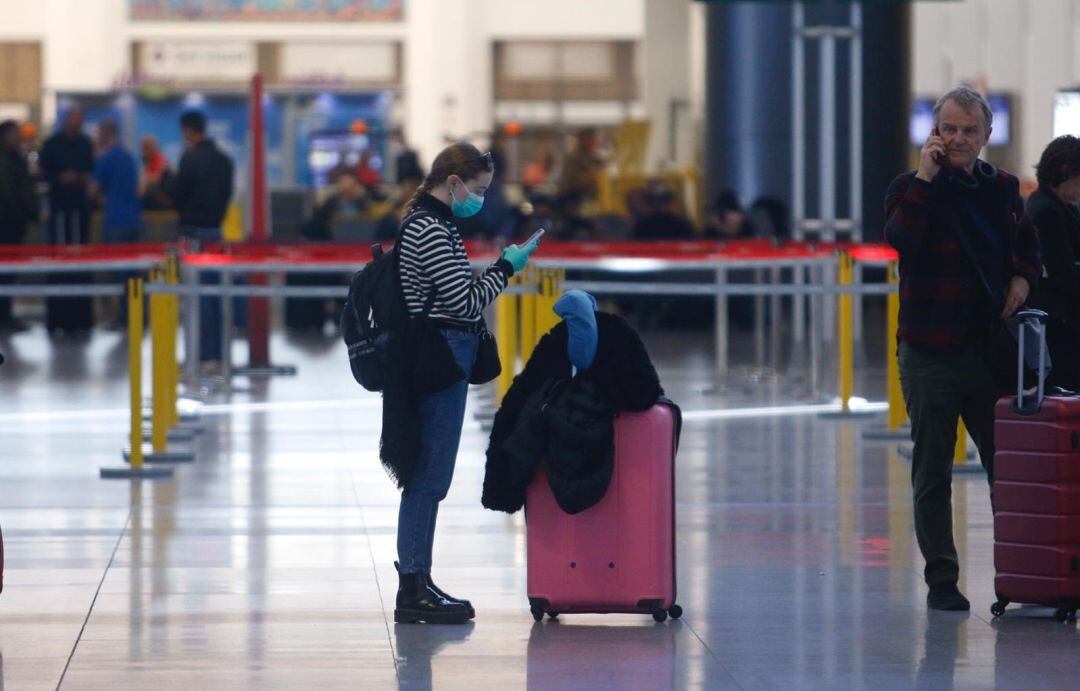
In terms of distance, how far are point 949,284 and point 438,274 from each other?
1.81 m

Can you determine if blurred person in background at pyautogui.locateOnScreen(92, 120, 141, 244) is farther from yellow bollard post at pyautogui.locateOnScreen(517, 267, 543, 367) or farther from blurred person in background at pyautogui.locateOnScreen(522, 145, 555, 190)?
yellow bollard post at pyautogui.locateOnScreen(517, 267, 543, 367)

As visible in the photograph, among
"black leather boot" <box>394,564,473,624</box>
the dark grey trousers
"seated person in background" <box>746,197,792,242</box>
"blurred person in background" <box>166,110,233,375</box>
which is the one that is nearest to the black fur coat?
"black leather boot" <box>394,564,473,624</box>

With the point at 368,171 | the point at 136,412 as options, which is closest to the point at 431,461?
the point at 136,412

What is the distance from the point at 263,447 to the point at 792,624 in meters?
5.79

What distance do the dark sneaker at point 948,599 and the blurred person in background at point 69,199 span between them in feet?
50.1

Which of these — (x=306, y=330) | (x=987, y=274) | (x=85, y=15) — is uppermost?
(x=85, y=15)

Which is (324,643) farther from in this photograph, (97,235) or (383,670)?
(97,235)

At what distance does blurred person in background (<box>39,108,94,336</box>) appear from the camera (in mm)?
21266

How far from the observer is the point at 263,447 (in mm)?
12438

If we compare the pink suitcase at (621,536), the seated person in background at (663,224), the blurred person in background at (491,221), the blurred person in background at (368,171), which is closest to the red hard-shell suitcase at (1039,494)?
the pink suitcase at (621,536)

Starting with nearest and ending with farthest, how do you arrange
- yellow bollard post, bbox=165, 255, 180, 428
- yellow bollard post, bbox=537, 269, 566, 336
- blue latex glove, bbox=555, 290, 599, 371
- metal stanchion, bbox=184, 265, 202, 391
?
blue latex glove, bbox=555, 290, 599, 371, yellow bollard post, bbox=537, 269, 566, 336, yellow bollard post, bbox=165, 255, 180, 428, metal stanchion, bbox=184, 265, 202, 391

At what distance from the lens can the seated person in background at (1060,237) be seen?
7.78 meters

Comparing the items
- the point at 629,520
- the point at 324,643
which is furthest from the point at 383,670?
the point at 629,520

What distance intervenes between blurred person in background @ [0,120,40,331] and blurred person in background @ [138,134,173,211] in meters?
3.30
